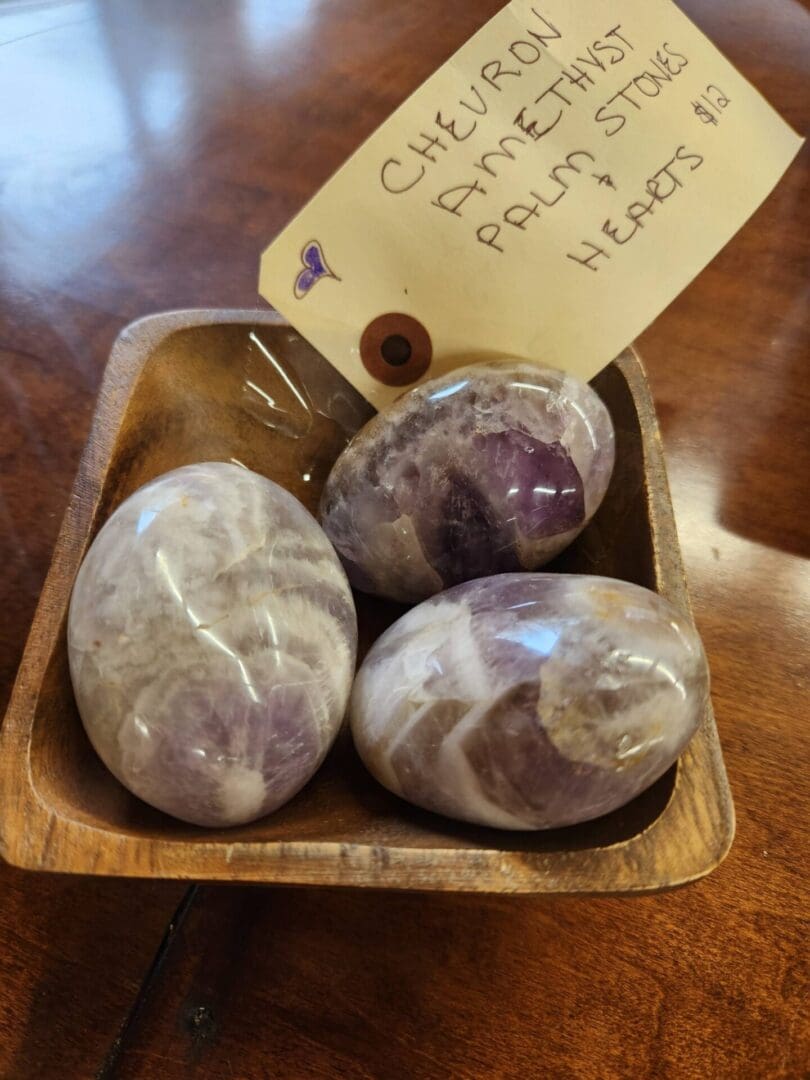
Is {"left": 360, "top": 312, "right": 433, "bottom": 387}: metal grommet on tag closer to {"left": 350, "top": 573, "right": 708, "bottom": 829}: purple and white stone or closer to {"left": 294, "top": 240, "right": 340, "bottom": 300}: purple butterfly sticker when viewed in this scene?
{"left": 294, "top": 240, "right": 340, "bottom": 300}: purple butterfly sticker

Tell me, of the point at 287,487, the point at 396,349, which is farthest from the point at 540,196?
the point at 287,487

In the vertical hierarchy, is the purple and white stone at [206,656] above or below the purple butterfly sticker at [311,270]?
below

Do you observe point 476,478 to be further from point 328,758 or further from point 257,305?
point 257,305

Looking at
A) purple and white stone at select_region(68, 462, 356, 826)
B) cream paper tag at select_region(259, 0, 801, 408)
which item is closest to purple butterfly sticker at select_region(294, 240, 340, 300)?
cream paper tag at select_region(259, 0, 801, 408)

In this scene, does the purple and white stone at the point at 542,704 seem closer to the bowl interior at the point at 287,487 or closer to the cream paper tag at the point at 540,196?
the bowl interior at the point at 287,487

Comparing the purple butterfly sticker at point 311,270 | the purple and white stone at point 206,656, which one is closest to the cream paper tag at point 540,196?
the purple butterfly sticker at point 311,270

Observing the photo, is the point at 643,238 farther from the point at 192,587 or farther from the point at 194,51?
the point at 194,51

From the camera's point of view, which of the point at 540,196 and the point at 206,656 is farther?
the point at 540,196
